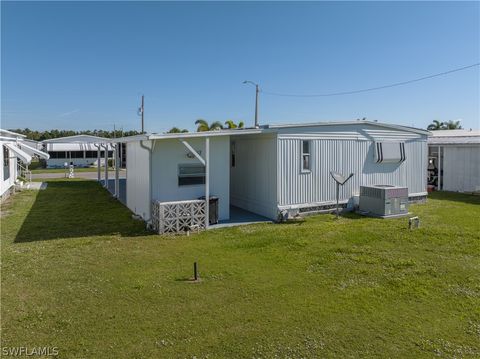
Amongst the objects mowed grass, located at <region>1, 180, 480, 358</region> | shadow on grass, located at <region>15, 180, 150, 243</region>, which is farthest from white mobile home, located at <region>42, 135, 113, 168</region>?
mowed grass, located at <region>1, 180, 480, 358</region>

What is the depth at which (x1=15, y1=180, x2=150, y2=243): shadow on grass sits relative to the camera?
984 centimetres

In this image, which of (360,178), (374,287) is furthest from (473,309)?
(360,178)

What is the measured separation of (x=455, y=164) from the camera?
1842 cm

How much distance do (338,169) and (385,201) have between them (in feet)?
5.82

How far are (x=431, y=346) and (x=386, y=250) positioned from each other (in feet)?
12.8

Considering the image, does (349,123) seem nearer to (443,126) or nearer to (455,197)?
(455,197)

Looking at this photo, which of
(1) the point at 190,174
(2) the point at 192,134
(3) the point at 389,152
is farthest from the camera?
(3) the point at 389,152

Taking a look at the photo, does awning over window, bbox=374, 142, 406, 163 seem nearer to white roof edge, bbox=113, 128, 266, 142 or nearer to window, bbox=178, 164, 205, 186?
white roof edge, bbox=113, 128, 266, 142

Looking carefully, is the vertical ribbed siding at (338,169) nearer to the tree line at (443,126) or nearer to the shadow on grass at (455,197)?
the shadow on grass at (455,197)

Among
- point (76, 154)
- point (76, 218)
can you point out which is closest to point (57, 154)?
point (76, 154)

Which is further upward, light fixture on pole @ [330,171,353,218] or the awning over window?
the awning over window

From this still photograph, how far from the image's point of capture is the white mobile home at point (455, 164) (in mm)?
17656

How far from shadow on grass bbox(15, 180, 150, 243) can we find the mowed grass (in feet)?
0.39

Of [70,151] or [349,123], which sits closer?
[349,123]
